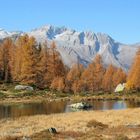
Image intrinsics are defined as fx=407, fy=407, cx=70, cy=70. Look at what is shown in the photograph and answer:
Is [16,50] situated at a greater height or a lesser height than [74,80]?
greater

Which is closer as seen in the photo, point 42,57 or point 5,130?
point 5,130

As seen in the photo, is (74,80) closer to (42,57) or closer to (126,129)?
(42,57)

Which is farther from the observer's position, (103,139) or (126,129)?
(126,129)

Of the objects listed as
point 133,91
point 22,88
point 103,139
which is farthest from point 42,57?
point 103,139

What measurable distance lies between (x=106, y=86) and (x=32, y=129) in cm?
12646

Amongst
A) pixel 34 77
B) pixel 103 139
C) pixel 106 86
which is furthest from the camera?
pixel 106 86

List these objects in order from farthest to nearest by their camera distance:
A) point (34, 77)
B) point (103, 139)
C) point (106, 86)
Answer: point (106, 86) < point (34, 77) < point (103, 139)

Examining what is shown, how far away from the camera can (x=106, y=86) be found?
6501 inches

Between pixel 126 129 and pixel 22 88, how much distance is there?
230 feet

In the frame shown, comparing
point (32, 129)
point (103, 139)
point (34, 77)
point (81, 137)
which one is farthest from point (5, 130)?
point (34, 77)

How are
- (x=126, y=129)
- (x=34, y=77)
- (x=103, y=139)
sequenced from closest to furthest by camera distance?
(x=103, y=139) < (x=126, y=129) < (x=34, y=77)

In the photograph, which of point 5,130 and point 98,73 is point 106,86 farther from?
point 5,130

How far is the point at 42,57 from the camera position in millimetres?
123688

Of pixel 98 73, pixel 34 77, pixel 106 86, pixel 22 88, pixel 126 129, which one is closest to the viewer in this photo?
pixel 126 129
